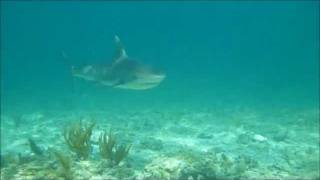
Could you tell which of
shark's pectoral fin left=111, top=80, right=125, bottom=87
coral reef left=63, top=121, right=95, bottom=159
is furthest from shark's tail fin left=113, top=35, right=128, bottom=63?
coral reef left=63, top=121, right=95, bottom=159

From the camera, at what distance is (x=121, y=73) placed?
30.6ft

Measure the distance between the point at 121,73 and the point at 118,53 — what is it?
0.71 meters

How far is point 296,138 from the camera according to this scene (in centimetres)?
1587

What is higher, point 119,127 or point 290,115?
point 290,115

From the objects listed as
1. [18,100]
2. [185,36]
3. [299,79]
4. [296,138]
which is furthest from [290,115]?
[185,36]

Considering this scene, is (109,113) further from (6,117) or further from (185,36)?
(185,36)

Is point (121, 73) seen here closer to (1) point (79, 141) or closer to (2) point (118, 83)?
(2) point (118, 83)

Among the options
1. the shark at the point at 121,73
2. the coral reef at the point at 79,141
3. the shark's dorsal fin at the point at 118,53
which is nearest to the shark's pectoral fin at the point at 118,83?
the shark at the point at 121,73

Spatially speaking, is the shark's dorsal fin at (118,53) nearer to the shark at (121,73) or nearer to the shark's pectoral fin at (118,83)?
the shark at (121,73)

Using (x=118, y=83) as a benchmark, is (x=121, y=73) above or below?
above

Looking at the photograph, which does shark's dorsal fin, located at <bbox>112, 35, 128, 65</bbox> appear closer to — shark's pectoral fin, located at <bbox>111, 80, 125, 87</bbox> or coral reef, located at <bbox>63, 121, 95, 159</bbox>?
shark's pectoral fin, located at <bbox>111, 80, 125, 87</bbox>

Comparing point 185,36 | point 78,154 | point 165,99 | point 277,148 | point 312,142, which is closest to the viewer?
point 78,154

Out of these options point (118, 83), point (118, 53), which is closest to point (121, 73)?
point (118, 83)

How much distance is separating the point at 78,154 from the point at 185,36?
623 feet
